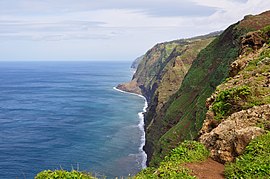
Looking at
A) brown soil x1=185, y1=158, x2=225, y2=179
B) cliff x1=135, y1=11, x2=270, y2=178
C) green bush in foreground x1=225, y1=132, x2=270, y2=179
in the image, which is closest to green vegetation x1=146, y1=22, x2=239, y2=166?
cliff x1=135, y1=11, x2=270, y2=178

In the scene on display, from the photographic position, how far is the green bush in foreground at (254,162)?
38.5 ft

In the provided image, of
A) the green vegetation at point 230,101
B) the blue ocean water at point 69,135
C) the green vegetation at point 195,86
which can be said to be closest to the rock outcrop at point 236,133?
the green vegetation at point 230,101

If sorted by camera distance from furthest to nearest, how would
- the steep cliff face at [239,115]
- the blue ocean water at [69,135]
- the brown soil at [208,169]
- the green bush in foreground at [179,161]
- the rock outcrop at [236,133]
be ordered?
1. the blue ocean water at [69,135]
2. the steep cliff face at [239,115]
3. the rock outcrop at [236,133]
4. the brown soil at [208,169]
5. the green bush in foreground at [179,161]

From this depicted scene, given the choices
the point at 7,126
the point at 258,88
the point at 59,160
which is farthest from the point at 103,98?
the point at 258,88

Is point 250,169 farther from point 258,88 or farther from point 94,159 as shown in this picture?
point 94,159

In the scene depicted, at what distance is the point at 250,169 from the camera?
11945 mm

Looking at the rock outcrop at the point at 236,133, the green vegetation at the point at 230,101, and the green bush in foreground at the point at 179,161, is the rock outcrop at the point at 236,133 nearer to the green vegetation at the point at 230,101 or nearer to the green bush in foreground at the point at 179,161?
the green bush in foreground at the point at 179,161

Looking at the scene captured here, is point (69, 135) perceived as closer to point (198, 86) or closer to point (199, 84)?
point (198, 86)

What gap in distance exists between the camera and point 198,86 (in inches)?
2361

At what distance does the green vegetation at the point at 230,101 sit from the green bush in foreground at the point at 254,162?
15.4 feet

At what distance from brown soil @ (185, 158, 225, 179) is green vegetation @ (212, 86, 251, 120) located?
4.45m

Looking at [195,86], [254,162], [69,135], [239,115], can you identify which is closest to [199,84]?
[195,86]

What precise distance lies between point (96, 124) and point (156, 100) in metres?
22.5

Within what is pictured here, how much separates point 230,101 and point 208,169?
6.15 metres
